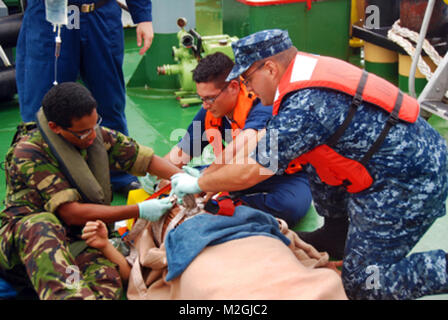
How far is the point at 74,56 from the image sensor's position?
140 inches

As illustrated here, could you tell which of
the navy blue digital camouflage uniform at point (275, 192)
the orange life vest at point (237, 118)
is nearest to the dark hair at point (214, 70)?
the orange life vest at point (237, 118)

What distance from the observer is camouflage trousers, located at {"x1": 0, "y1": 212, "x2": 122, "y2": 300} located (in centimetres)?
233

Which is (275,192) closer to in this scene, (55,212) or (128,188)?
(128,188)

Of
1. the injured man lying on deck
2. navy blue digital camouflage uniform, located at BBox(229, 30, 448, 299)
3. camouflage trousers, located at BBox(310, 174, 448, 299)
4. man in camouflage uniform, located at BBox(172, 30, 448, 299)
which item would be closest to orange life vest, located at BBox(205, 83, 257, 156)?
the injured man lying on deck

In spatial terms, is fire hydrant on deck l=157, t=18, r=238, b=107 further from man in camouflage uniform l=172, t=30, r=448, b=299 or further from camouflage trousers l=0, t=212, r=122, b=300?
camouflage trousers l=0, t=212, r=122, b=300

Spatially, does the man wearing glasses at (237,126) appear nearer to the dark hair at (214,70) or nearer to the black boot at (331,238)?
the dark hair at (214,70)

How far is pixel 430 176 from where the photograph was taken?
2389 mm

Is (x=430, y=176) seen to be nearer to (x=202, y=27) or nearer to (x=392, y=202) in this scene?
(x=392, y=202)

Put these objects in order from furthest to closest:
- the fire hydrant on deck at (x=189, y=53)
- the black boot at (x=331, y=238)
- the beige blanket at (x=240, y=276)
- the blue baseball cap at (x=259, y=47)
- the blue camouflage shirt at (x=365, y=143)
Answer: the fire hydrant on deck at (x=189, y=53)
the black boot at (x=331, y=238)
the blue baseball cap at (x=259, y=47)
the blue camouflage shirt at (x=365, y=143)
the beige blanket at (x=240, y=276)

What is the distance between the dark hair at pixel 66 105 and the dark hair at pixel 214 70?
78 cm

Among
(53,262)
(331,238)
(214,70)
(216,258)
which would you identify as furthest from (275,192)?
(53,262)

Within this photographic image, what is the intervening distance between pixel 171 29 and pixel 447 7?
111 inches

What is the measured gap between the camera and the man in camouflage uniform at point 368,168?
226 centimetres

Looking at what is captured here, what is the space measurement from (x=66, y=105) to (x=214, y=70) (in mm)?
945
